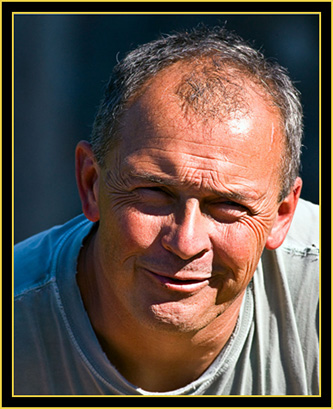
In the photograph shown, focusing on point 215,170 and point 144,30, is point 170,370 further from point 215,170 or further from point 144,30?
point 144,30

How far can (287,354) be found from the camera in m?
2.78

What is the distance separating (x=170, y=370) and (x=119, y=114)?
1095mm

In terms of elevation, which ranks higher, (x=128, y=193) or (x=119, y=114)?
(x=119, y=114)

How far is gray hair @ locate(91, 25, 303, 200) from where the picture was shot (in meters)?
2.35

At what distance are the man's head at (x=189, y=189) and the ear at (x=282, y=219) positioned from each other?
154mm

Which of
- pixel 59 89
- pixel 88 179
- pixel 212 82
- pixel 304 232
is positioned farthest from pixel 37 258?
pixel 59 89

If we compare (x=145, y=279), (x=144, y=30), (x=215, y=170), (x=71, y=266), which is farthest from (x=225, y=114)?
(x=144, y=30)

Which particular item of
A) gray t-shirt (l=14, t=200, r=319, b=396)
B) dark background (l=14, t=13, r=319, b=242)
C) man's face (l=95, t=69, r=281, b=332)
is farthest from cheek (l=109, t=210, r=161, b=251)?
dark background (l=14, t=13, r=319, b=242)

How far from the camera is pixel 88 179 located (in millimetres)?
2539

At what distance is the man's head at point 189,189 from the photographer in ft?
7.07

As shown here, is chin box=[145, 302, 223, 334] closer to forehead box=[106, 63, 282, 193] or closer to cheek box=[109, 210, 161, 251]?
cheek box=[109, 210, 161, 251]

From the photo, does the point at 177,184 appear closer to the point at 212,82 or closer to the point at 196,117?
the point at 196,117

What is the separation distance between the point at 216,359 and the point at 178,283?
64 centimetres

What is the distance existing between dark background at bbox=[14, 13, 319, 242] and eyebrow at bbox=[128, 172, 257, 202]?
3103 millimetres
